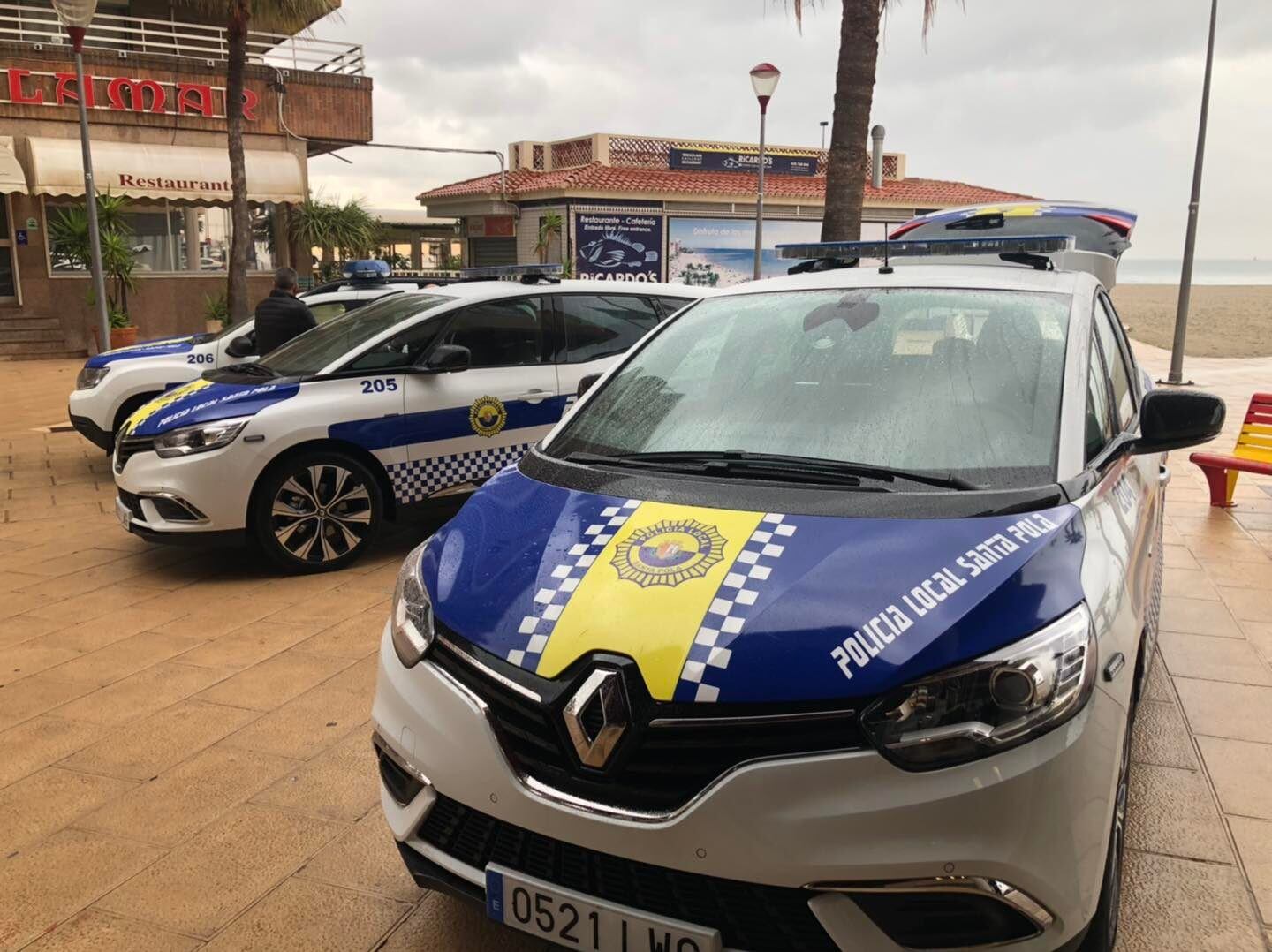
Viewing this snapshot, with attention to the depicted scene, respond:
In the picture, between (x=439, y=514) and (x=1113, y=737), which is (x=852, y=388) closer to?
(x=1113, y=737)

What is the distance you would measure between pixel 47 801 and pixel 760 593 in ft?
8.74

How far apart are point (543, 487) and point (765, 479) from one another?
2.00 ft

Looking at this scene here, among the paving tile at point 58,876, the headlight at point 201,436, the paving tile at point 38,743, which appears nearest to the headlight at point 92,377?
the headlight at point 201,436

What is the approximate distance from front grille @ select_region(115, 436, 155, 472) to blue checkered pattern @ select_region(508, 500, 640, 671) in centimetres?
424

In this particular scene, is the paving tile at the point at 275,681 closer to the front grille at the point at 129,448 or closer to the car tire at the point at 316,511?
the car tire at the point at 316,511

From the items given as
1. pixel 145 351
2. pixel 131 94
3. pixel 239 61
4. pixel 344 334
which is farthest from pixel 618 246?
pixel 344 334

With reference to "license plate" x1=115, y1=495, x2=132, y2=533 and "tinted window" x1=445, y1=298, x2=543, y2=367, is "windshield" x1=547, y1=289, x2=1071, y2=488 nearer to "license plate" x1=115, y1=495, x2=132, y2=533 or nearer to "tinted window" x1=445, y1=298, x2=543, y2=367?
"tinted window" x1=445, y1=298, x2=543, y2=367

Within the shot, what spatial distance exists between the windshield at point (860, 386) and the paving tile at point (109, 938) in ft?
5.38

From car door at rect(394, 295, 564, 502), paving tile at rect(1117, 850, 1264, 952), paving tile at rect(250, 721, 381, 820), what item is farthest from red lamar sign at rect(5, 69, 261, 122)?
paving tile at rect(1117, 850, 1264, 952)

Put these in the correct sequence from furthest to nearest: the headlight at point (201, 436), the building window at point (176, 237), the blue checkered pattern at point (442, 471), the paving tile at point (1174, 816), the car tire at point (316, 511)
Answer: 1. the building window at point (176, 237)
2. the blue checkered pattern at point (442, 471)
3. the car tire at point (316, 511)
4. the headlight at point (201, 436)
5. the paving tile at point (1174, 816)

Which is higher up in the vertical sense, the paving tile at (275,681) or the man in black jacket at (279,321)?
the man in black jacket at (279,321)

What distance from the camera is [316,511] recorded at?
593cm

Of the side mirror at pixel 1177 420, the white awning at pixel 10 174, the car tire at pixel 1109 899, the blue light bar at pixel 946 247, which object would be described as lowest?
the car tire at pixel 1109 899

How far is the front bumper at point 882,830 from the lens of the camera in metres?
1.82
